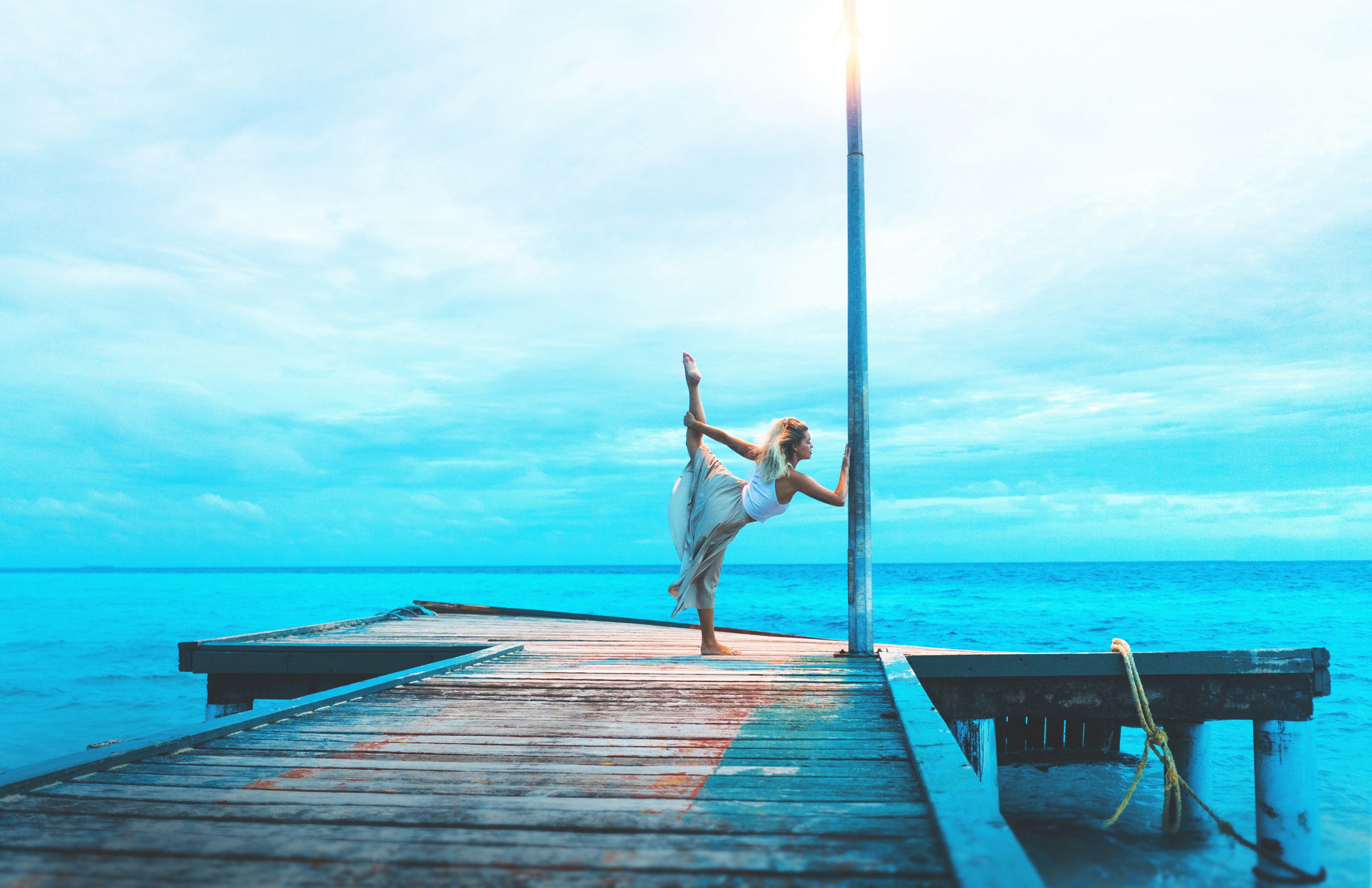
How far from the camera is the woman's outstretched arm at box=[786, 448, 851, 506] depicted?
6.33m

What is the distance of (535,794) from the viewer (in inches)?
115

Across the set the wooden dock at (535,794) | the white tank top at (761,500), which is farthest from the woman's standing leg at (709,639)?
the wooden dock at (535,794)

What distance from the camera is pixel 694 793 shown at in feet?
9.54

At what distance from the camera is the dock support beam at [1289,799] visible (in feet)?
21.0

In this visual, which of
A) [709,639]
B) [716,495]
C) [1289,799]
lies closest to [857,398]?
[716,495]

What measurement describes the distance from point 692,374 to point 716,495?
1.03m

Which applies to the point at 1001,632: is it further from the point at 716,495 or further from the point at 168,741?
the point at 168,741

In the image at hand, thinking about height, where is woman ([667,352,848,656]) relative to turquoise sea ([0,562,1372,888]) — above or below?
above

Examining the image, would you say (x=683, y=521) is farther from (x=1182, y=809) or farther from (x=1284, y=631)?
(x=1284, y=631)

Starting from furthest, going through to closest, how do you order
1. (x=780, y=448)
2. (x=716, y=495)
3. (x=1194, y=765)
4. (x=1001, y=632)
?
(x=1001, y=632) → (x=1194, y=765) → (x=716, y=495) → (x=780, y=448)

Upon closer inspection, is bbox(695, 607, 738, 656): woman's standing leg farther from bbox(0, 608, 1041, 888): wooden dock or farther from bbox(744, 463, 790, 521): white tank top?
bbox(0, 608, 1041, 888): wooden dock

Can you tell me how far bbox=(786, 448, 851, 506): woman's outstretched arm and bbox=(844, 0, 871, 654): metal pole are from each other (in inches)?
2.5

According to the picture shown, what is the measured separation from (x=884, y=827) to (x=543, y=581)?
3359 inches

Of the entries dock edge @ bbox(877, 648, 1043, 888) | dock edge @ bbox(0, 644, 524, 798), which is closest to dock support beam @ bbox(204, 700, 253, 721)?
dock edge @ bbox(0, 644, 524, 798)
